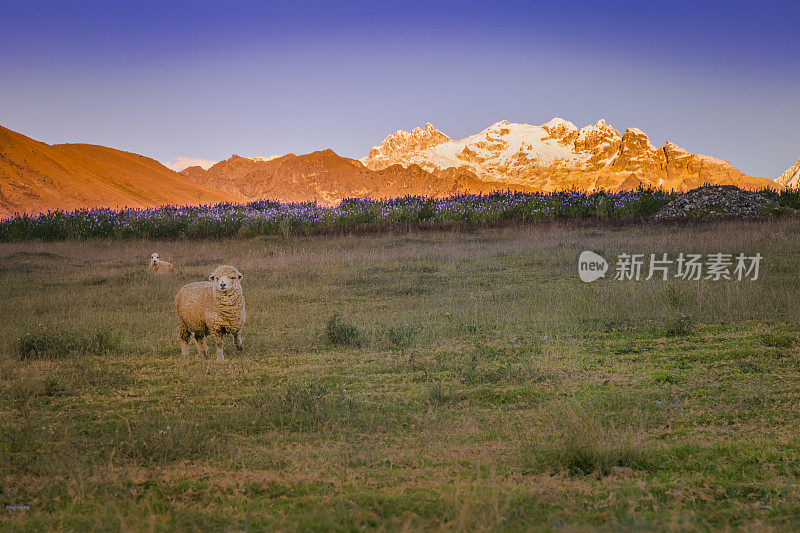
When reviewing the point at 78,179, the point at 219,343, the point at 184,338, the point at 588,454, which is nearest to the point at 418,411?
the point at 588,454

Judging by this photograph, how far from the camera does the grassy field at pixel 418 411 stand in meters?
4.51

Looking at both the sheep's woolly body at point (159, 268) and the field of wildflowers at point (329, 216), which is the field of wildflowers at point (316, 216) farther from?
the sheep's woolly body at point (159, 268)

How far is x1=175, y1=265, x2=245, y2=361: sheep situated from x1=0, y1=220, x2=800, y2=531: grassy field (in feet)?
1.26

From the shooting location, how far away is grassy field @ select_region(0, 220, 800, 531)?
451 centimetres

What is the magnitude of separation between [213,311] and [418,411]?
14.3ft

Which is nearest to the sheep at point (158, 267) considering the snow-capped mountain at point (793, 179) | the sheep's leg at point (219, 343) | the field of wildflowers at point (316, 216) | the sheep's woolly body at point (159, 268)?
the sheep's woolly body at point (159, 268)

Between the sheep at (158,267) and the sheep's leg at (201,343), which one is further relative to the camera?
the sheep at (158,267)

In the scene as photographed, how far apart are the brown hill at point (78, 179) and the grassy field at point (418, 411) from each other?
109 feet

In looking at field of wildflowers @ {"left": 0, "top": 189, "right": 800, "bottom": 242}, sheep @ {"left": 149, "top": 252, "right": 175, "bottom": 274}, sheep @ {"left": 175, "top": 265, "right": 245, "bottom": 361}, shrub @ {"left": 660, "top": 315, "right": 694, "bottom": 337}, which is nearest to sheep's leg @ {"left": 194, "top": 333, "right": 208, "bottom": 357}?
sheep @ {"left": 175, "top": 265, "right": 245, "bottom": 361}

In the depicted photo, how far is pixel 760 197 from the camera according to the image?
33562 millimetres

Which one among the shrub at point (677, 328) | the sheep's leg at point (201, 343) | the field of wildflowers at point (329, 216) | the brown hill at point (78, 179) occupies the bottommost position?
the sheep's leg at point (201, 343)

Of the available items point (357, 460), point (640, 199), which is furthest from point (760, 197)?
point (357, 460)

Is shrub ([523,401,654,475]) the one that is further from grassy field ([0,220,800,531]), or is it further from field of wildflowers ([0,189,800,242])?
field of wildflowers ([0,189,800,242])

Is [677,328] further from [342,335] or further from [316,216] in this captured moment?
[316,216]
